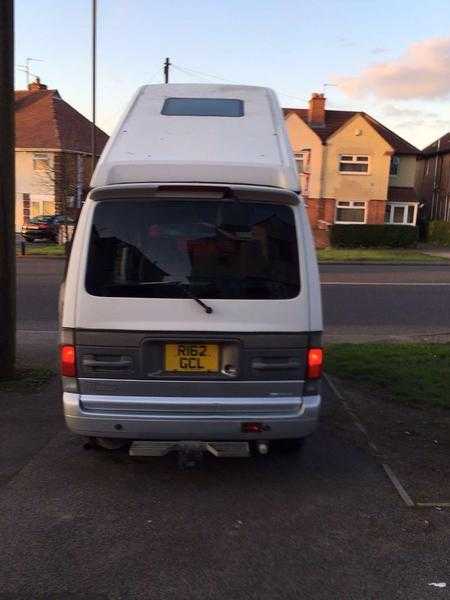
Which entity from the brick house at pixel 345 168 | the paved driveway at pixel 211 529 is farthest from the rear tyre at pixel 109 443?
the brick house at pixel 345 168

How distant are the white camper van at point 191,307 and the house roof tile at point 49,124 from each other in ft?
116

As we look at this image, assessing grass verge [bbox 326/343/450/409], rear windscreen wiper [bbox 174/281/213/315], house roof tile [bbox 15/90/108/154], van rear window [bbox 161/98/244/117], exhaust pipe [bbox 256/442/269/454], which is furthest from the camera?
house roof tile [bbox 15/90/108/154]

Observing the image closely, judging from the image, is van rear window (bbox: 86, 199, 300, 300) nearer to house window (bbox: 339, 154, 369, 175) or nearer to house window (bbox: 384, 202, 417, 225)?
house window (bbox: 339, 154, 369, 175)

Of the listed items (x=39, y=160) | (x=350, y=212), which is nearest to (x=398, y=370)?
(x=350, y=212)

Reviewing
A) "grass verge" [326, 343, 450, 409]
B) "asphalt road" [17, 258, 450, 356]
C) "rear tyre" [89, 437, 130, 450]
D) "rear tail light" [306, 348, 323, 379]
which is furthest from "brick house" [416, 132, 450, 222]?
"rear tyre" [89, 437, 130, 450]

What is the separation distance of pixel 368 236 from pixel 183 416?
31.0 metres

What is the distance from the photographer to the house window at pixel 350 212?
37.1m

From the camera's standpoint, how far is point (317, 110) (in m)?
38.6

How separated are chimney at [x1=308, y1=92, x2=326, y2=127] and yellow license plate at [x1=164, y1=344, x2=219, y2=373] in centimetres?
3707

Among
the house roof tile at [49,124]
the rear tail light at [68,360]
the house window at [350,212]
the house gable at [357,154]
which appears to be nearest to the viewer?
the rear tail light at [68,360]

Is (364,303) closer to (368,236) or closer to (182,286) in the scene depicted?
(182,286)

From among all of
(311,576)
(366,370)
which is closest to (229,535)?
(311,576)

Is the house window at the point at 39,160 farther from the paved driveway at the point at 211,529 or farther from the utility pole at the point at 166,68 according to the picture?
the paved driveway at the point at 211,529

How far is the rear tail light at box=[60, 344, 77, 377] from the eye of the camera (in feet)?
12.2
